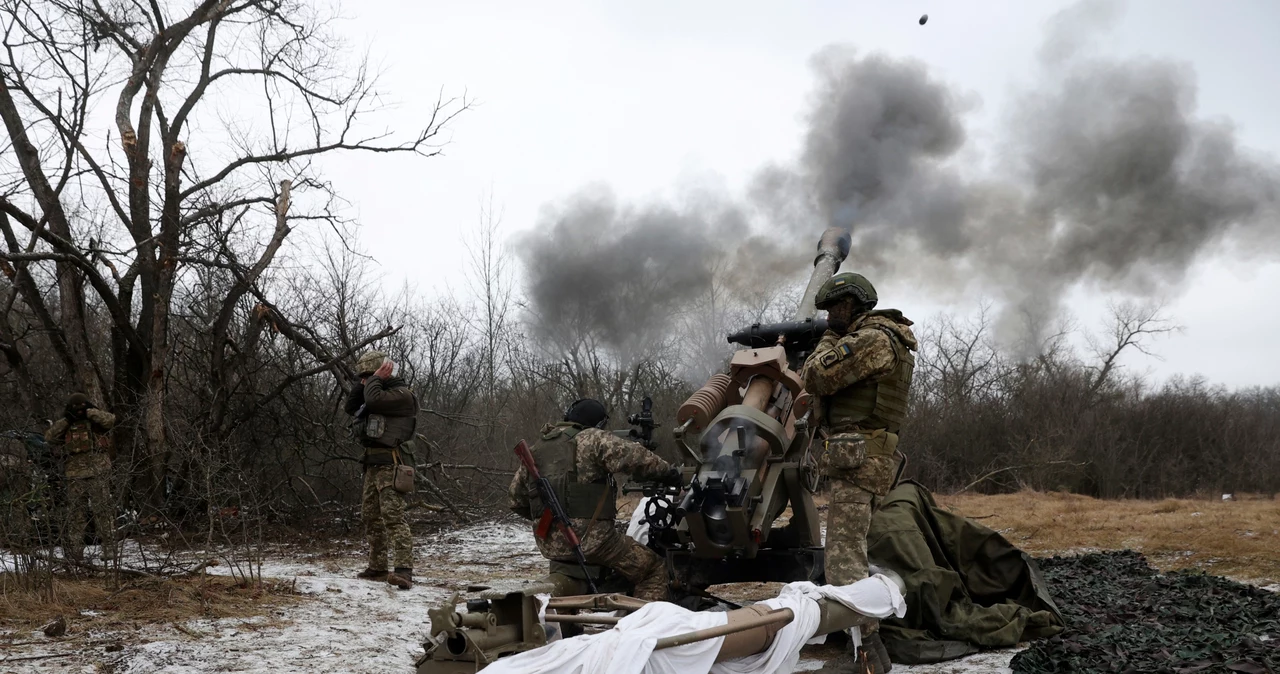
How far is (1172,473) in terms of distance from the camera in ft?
63.2

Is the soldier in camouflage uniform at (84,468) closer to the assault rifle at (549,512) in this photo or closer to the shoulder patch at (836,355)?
the assault rifle at (549,512)

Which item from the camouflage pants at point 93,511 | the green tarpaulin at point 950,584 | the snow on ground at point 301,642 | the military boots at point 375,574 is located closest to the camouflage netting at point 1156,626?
the green tarpaulin at point 950,584

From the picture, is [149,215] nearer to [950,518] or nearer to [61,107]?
[61,107]

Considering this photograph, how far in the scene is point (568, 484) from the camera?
6695mm

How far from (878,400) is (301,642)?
12.4 feet

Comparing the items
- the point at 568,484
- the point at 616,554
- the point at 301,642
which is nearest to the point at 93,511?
the point at 301,642

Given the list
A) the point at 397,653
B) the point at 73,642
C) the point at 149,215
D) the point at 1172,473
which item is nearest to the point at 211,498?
the point at 73,642

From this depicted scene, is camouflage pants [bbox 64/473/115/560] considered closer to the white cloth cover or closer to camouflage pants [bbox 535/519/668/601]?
camouflage pants [bbox 535/519/668/601]

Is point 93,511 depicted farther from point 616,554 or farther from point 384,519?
point 616,554

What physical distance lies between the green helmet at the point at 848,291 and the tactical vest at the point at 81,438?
6.58m

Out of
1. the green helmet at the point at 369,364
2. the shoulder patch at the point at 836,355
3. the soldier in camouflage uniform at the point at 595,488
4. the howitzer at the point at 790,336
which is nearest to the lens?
the shoulder patch at the point at 836,355

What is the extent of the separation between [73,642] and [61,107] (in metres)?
6.89

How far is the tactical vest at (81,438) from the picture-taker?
8.65 meters

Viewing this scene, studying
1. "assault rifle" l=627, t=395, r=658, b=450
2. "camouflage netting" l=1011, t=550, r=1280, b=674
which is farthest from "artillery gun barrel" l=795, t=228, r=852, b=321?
"camouflage netting" l=1011, t=550, r=1280, b=674
